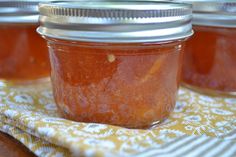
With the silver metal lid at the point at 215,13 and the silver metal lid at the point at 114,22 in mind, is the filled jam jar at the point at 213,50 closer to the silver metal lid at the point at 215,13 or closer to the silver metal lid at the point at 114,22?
the silver metal lid at the point at 215,13

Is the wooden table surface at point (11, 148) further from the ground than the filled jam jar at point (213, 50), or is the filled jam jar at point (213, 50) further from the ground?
the filled jam jar at point (213, 50)

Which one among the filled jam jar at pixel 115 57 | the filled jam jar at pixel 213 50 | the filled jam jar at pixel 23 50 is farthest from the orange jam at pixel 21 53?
the filled jam jar at pixel 213 50

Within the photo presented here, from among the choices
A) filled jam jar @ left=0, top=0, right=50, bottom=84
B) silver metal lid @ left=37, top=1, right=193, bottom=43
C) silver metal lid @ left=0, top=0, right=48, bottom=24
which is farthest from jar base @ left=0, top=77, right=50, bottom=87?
silver metal lid @ left=37, top=1, right=193, bottom=43

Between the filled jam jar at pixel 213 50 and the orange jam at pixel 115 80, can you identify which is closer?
the orange jam at pixel 115 80

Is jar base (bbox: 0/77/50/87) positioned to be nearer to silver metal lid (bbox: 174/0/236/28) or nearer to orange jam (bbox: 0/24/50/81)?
orange jam (bbox: 0/24/50/81)

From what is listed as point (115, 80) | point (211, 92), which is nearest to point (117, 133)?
point (115, 80)

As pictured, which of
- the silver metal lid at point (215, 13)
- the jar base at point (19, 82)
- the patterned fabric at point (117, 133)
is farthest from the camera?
Result: the jar base at point (19, 82)

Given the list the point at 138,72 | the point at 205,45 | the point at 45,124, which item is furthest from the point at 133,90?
the point at 205,45
